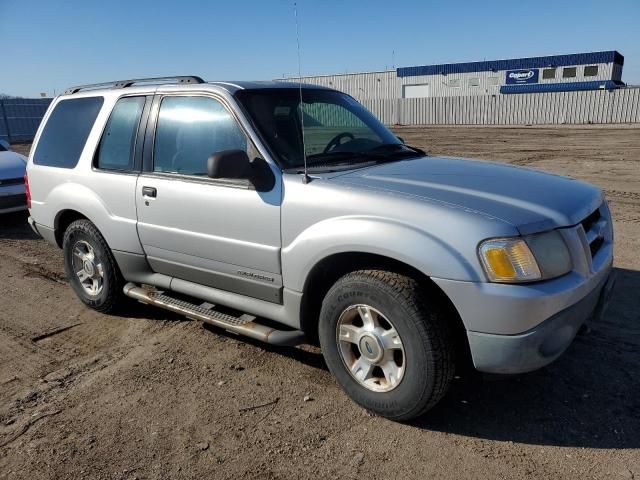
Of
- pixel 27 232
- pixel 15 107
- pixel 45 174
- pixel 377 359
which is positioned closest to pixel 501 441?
pixel 377 359

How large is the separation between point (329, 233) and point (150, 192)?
1.68 meters

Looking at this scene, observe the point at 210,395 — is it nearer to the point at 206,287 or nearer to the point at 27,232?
the point at 206,287

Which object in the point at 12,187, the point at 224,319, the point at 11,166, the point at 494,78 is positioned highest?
the point at 494,78

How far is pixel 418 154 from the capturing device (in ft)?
13.9

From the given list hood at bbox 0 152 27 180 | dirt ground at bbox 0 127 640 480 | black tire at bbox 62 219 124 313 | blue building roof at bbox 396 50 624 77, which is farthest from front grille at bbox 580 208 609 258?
blue building roof at bbox 396 50 624 77

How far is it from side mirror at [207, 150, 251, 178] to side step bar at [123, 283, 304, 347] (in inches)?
40.7

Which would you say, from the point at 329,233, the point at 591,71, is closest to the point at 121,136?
the point at 329,233

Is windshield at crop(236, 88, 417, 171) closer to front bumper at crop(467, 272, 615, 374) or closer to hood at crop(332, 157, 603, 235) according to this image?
hood at crop(332, 157, 603, 235)

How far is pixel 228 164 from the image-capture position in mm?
3209

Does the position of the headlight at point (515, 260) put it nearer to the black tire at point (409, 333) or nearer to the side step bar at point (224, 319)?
the black tire at point (409, 333)

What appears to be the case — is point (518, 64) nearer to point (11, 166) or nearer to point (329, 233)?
point (11, 166)

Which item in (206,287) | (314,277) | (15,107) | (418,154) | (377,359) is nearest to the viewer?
(377,359)

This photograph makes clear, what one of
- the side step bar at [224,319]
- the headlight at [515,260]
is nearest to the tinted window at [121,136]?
the side step bar at [224,319]

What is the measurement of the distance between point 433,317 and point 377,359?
47cm
